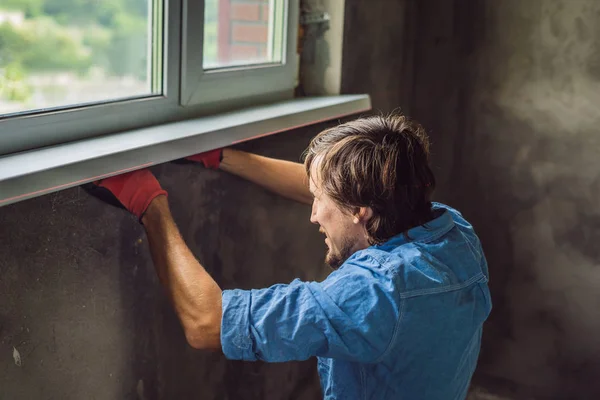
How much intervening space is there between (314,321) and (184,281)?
0.79ft

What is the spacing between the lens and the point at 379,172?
1.21 metres

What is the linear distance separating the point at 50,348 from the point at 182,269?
26 centimetres

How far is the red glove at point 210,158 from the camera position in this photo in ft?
4.60

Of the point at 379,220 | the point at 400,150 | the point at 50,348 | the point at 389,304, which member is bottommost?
the point at 50,348

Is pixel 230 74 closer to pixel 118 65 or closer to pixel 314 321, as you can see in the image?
pixel 118 65

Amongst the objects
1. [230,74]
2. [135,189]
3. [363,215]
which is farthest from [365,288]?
[230,74]

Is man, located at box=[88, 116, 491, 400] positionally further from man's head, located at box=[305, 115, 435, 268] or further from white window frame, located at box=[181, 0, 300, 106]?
white window frame, located at box=[181, 0, 300, 106]

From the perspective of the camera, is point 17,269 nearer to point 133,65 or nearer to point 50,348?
point 50,348

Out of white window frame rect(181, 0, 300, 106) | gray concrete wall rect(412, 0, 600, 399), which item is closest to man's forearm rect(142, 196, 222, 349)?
white window frame rect(181, 0, 300, 106)

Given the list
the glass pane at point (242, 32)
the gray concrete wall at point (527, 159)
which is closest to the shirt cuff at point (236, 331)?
the glass pane at point (242, 32)

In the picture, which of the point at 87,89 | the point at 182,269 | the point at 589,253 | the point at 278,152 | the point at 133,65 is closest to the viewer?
the point at 182,269

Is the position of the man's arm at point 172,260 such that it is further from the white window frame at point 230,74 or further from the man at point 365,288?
the white window frame at point 230,74

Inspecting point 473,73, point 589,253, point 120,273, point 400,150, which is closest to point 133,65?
point 120,273

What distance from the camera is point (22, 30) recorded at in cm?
114
